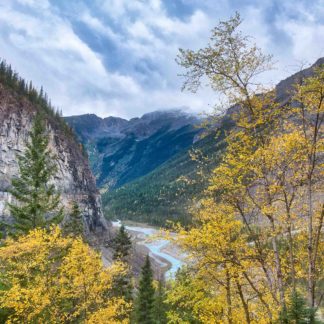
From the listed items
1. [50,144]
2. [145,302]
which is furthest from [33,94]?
[145,302]

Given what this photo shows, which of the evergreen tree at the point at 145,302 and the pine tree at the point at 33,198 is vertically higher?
the pine tree at the point at 33,198

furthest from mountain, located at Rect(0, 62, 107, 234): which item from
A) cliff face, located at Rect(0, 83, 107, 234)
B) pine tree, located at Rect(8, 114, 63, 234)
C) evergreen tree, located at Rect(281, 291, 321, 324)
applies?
evergreen tree, located at Rect(281, 291, 321, 324)

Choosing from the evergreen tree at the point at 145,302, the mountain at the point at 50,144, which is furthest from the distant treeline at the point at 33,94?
the evergreen tree at the point at 145,302

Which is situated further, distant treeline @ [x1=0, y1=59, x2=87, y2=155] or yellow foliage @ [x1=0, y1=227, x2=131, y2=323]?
distant treeline @ [x1=0, y1=59, x2=87, y2=155]

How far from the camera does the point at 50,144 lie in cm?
10644

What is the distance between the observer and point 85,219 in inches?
4569

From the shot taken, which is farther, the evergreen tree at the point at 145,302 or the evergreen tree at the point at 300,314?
the evergreen tree at the point at 145,302

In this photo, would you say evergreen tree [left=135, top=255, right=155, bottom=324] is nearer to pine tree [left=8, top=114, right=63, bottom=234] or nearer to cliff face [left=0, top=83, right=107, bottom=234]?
pine tree [left=8, top=114, right=63, bottom=234]

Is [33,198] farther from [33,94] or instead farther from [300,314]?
[33,94]

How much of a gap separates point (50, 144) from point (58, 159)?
5.40m

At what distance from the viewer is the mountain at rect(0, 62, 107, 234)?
84.9 meters

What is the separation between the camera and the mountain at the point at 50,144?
8494 cm

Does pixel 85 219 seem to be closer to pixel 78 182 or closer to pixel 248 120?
pixel 78 182

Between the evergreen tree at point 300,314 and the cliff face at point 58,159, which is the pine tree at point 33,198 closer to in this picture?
the evergreen tree at point 300,314
